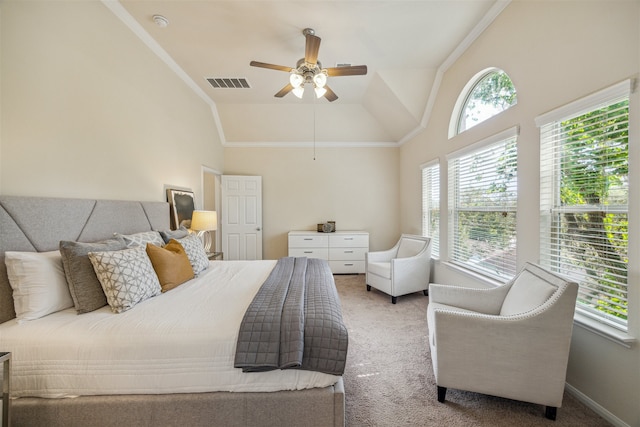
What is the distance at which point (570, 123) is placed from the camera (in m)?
1.65

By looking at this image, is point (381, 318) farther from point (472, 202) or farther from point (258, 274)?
point (472, 202)

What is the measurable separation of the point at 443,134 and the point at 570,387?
2768 mm

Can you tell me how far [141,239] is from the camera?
2027 mm

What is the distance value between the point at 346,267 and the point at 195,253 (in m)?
2.85

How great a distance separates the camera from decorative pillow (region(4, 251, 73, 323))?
1.30m

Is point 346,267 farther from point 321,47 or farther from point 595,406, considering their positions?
point 321,47

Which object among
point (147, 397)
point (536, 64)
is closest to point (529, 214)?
point (536, 64)

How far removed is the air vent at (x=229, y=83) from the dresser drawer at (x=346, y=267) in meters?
3.30

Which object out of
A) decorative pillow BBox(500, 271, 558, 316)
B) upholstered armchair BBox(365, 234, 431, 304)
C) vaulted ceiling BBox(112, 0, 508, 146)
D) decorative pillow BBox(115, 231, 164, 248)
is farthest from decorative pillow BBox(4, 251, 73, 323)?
Answer: upholstered armchair BBox(365, 234, 431, 304)

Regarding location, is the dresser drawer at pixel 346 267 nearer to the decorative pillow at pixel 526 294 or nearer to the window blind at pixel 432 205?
the window blind at pixel 432 205

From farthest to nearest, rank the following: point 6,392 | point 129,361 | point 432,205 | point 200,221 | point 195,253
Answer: point 432,205, point 200,221, point 195,253, point 129,361, point 6,392

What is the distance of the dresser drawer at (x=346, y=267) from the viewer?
4.48 metres

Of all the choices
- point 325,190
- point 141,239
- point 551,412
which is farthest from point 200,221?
point 551,412

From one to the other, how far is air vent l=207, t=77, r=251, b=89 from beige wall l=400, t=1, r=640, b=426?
9.62ft
